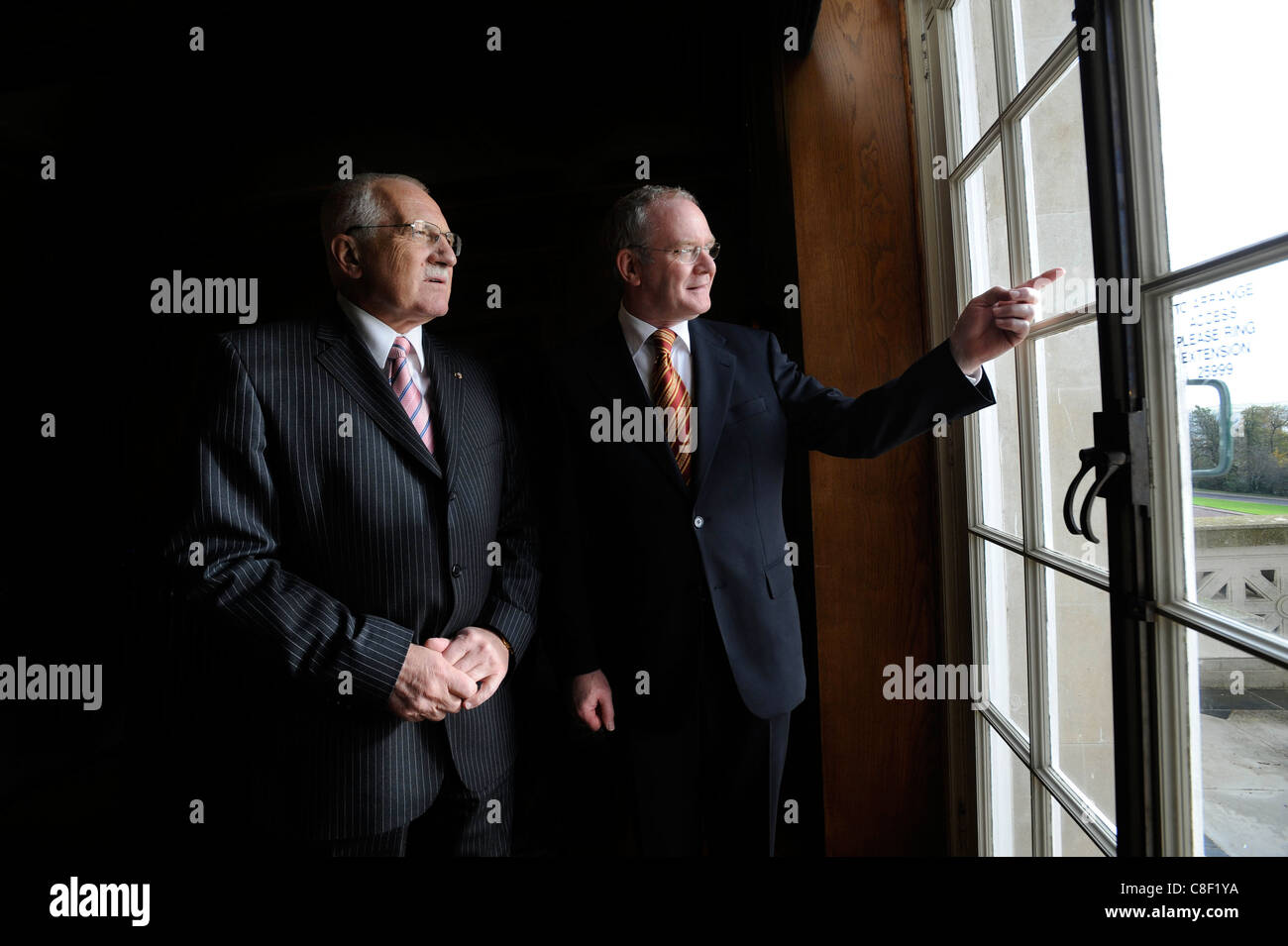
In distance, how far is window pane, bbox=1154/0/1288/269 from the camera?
0.66 m

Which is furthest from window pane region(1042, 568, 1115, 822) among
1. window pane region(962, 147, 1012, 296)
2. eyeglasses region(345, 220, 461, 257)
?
eyeglasses region(345, 220, 461, 257)

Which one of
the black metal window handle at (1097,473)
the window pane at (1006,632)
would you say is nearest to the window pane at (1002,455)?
the window pane at (1006,632)

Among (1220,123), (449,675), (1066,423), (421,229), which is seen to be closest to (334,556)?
(449,675)

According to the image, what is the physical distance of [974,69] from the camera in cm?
123

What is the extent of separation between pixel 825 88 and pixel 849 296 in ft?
1.62

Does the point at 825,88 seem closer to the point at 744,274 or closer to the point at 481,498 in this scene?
the point at 744,274

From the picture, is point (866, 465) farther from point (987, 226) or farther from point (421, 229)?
point (421, 229)

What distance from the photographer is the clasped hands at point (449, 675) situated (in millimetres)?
1055

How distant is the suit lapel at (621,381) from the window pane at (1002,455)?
25.2 inches

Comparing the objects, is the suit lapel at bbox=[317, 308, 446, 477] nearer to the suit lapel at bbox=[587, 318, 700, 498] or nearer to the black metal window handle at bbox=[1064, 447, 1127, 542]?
the suit lapel at bbox=[587, 318, 700, 498]

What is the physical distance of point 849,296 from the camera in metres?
→ 1.38

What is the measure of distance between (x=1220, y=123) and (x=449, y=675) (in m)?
1.35

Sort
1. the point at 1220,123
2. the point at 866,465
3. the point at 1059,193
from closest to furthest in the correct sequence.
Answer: the point at 1220,123
the point at 1059,193
the point at 866,465
